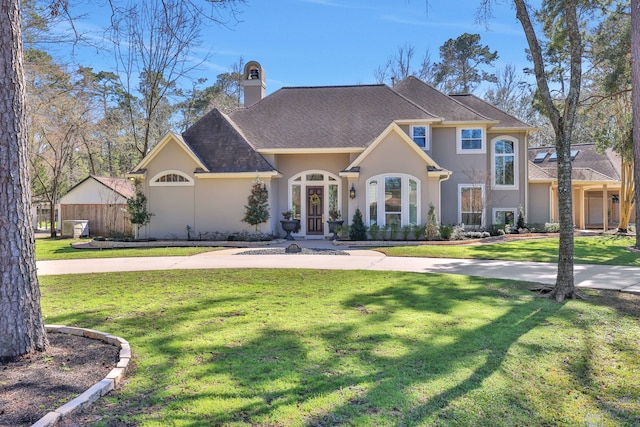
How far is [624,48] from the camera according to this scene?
604 inches

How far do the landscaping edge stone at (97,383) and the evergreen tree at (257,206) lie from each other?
12260 mm

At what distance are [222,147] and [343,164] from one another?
560 centimetres

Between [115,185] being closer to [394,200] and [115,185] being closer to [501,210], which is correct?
[394,200]

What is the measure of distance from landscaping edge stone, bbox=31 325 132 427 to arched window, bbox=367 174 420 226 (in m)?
13.7

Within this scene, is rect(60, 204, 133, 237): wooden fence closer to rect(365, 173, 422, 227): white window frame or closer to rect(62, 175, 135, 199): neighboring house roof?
rect(62, 175, 135, 199): neighboring house roof

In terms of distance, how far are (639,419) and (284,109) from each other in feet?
66.8

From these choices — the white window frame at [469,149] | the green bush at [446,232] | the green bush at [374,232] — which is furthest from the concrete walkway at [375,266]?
the white window frame at [469,149]

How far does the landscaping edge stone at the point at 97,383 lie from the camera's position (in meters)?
3.15

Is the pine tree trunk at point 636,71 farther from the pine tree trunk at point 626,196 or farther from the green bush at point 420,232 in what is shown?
the pine tree trunk at point 626,196

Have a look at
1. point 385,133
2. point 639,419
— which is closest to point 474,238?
point 385,133

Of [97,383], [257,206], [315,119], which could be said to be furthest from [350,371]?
[315,119]

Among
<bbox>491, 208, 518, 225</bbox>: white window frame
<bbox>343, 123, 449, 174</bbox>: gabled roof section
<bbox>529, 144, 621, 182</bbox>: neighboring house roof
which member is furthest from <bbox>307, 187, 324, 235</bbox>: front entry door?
<bbox>529, 144, 621, 182</bbox>: neighboring house roof

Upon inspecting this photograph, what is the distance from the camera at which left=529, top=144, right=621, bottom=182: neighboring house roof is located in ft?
74.9

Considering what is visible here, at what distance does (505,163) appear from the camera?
2120 centimetres
